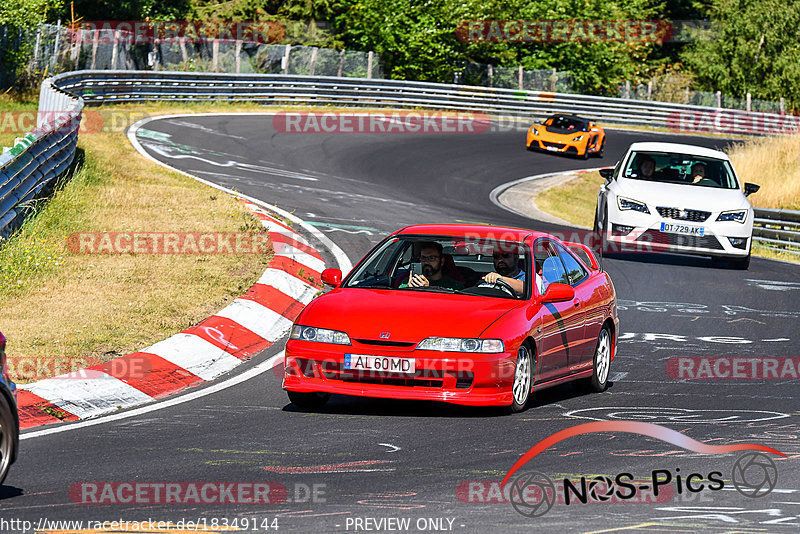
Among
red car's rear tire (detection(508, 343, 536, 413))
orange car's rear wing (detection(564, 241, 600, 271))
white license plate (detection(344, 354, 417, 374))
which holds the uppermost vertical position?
orange car's rear wing (detection(564, 241, 600, 271))

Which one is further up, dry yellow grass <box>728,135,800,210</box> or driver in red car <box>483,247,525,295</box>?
driver in red car <box>483,247,525,295</box>

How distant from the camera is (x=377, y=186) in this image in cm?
2441

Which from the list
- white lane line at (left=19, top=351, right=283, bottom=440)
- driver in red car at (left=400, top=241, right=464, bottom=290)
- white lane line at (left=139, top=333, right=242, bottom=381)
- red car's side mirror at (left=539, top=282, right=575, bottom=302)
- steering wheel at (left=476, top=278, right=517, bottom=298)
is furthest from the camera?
white lane line at (left=139, top=333, right=242, bottom=381)

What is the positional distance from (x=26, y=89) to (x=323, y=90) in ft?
31.8

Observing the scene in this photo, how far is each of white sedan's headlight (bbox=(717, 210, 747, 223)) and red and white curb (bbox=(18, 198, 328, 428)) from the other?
19.6 ft

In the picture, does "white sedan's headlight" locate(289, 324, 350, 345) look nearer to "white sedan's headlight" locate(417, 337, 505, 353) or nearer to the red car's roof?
"white sedan's headlight" locate(417, 337, 505, 353)

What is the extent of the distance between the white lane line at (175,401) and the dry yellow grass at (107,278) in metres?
0.96

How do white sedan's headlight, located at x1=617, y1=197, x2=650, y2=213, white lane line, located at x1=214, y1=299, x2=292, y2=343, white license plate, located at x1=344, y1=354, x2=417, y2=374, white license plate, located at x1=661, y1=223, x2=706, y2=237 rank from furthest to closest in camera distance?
white sedan's headlight, located at x1=617, y1=197, x2=650, y2=213 → white license plate, located at x1=661, y1=223, x2=706, y2=237 → white lane line, located at x1=214, y1=299, x2=292, y2=343 → white license plate, located at x1=344, y1=354, x2=417, y2=374

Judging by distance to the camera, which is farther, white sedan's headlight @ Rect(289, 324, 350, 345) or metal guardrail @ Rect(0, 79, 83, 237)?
metal guardrail @ Rect(0, 79, 83, 237)

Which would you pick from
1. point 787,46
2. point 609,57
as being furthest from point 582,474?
point 787,46

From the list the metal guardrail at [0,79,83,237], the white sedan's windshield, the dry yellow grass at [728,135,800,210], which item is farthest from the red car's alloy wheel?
the dry yellow grass at [728,135,800,210]

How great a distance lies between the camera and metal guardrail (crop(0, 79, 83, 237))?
1346 cm

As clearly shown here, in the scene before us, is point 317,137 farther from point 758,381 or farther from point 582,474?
point 582,474

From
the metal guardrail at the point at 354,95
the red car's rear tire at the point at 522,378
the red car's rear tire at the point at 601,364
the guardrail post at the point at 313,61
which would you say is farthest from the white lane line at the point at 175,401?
the guardrail post at the point at 313,61
